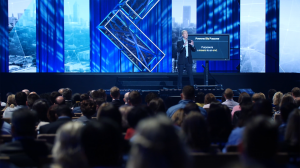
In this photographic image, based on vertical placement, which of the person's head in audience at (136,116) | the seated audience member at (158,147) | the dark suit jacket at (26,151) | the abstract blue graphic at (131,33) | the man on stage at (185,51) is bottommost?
the dark suit jacket at (26,151)

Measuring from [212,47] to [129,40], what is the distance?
2649 mm

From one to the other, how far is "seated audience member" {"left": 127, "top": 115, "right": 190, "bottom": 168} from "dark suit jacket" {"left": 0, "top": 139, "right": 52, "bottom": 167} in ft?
3.50

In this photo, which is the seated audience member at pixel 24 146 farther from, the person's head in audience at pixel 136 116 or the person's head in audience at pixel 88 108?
the person's head in audience at pixel 88 108

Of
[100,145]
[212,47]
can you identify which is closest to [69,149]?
[100,145]

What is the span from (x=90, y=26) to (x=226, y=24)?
4303 mm

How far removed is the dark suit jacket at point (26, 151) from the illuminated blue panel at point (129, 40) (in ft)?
22.7

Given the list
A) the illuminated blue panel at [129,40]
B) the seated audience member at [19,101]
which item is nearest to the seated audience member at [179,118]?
the seated audience member at [19,101]

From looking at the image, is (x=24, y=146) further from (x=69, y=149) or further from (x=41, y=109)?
(x=41, y=109)

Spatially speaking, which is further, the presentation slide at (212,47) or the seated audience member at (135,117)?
the presentation slide at (212,47)

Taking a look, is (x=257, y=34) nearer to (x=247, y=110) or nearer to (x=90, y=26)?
(x=90, y=26)

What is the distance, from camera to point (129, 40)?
888cm

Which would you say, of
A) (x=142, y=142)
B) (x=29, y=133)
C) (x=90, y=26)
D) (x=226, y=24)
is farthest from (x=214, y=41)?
(x=142, y=142)

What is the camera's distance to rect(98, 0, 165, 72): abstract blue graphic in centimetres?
874

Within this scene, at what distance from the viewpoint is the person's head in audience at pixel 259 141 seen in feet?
3.59
